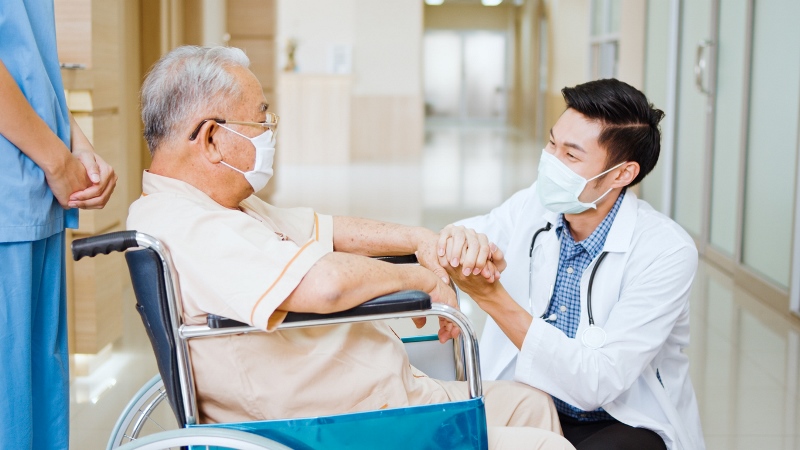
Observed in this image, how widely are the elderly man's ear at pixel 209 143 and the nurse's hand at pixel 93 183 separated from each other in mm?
223

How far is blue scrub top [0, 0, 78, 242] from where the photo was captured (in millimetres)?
1484

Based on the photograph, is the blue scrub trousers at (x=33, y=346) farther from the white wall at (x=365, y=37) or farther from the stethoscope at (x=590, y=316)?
the white wall at (x=365, y=37)

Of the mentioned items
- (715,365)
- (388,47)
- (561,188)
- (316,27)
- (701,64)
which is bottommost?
(715,365)

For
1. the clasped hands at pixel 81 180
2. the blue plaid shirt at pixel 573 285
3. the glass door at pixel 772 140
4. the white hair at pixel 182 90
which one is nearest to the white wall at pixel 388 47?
the glass door at pixel 772 140

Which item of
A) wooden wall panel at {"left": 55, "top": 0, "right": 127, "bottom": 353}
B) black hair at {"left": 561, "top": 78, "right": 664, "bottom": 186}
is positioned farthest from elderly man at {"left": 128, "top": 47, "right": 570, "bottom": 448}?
wooden wall panel at {"left": 55, "top": 0, "right": 127, "bottom": 353}

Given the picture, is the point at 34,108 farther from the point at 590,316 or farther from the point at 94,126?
the point at 94,126

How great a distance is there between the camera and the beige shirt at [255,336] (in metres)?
1.37

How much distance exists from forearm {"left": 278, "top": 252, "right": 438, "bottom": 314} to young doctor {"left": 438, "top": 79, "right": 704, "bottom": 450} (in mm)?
287

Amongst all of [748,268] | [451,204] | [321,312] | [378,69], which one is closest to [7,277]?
[321,312]

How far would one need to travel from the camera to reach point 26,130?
4.85 feet

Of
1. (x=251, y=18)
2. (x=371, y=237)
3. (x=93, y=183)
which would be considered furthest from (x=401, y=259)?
(x=251, y=18)

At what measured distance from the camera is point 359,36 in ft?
39.9

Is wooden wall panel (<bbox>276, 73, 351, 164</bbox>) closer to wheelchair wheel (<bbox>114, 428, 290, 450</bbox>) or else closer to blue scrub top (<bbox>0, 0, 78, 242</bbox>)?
blue scrub top (<bbox>0, 0, 78, 242</bbox>)

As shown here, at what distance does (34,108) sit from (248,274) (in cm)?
51
